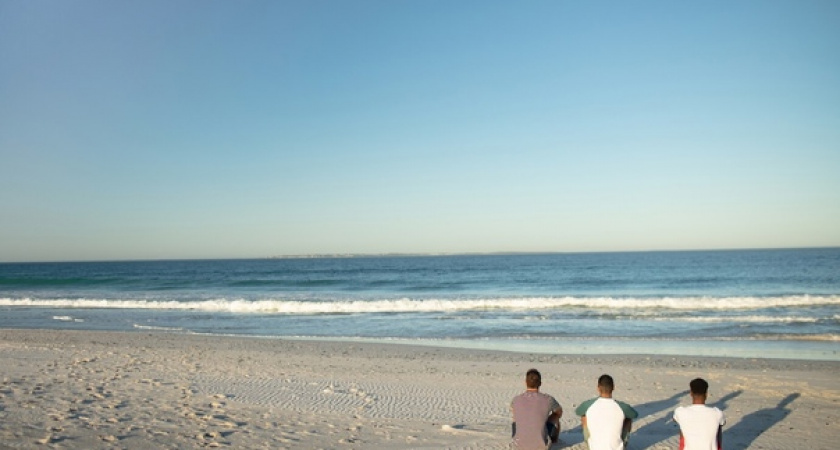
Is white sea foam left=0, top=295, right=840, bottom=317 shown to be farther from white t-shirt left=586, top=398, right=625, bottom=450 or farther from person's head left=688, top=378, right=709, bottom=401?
white t-shirt left=586, top=398, right=625, bottom=450

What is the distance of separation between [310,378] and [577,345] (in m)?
8.26

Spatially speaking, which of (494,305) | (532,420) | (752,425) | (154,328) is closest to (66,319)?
(154,328)

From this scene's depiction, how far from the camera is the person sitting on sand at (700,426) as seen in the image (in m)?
5.79

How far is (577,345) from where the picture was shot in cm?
1641

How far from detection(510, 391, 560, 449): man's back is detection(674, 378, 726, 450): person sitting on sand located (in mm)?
1336

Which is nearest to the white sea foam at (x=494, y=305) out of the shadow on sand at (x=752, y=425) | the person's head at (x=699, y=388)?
the shadow on sand at (x=752, y=425)

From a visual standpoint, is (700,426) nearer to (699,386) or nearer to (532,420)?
(699,386)

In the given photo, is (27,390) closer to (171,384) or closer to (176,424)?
(171,384)

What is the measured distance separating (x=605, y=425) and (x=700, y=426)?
0.90 metres

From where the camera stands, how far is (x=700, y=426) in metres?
5.82

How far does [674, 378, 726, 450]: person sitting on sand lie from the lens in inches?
228

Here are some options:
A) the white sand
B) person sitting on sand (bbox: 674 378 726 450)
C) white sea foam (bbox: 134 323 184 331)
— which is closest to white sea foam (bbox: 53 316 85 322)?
white sea foam (bbox: 134 323 184 331)

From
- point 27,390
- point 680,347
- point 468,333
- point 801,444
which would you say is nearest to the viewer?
point 801,444

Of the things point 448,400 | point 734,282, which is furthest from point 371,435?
point 734,282
